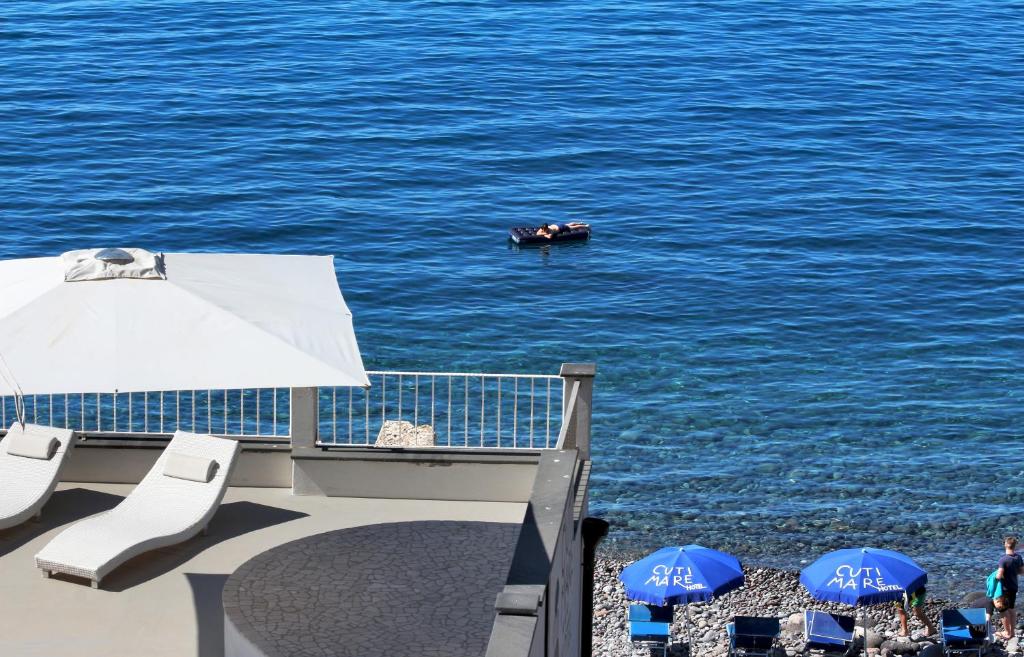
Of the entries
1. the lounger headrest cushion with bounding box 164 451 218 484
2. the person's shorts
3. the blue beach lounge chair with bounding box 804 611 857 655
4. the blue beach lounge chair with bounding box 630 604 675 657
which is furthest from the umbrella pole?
the lounger headrest cushion with bounding box 164 451 218 484

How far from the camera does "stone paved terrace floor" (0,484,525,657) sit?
10492 millimetres

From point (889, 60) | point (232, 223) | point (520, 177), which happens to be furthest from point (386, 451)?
point (889, 60)

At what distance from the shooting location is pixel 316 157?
6325 cm

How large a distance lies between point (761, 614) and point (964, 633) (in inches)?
162

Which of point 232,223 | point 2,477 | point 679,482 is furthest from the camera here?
point 232,223

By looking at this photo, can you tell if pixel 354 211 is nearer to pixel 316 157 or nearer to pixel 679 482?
pixel 316 157

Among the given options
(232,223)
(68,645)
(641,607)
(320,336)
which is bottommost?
(232,223)

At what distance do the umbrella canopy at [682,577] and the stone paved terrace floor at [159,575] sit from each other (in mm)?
6837

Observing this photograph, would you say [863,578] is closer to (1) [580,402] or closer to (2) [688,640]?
(2) [688,640]

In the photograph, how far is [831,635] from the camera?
19859 millimetres

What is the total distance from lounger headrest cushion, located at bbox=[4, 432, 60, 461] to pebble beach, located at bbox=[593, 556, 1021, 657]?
10.2m

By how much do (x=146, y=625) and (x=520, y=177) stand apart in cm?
5051

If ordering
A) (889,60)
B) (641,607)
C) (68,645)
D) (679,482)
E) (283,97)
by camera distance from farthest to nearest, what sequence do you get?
(889,60) < (283,97) < (679,482) < (641,607) < (68,645)

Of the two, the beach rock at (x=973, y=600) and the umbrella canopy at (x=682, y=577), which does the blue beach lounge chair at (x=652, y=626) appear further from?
the beach rock at (x=973, y=600)
